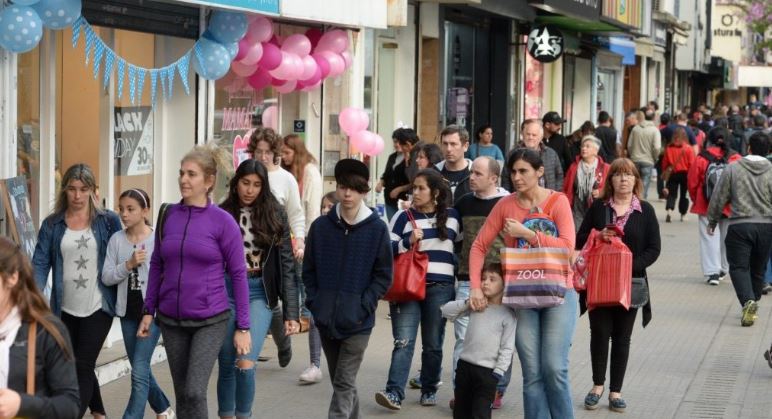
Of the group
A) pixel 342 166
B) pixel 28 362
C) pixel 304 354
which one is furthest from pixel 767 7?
pixel 28 362

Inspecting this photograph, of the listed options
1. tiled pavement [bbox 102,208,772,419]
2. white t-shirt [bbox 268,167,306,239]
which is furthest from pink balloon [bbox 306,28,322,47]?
white t-shirt [bbox 268,167,306,239]

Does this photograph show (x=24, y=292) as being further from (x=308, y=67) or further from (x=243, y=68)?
(x=308, y=67)

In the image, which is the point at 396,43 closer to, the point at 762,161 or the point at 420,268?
the point at 762,161

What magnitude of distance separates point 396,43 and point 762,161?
670 centimetres

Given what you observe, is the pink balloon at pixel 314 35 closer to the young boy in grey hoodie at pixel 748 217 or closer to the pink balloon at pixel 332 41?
the pink balloon at pixel 332 41

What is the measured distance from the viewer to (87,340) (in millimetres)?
8117

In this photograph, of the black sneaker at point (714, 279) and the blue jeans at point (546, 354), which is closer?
the blue jeans at point (546, 354)

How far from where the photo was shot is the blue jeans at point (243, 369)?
7859mm

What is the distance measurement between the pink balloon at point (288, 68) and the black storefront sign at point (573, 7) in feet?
31.7

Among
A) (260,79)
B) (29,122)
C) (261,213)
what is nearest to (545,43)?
(260,79)

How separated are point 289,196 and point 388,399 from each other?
185 centimetres

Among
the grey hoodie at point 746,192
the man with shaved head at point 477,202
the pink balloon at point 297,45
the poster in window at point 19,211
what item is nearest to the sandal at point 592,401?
the man with shaved head at point 477,202

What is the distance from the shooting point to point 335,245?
310 inches

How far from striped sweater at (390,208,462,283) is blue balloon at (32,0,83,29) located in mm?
2431
